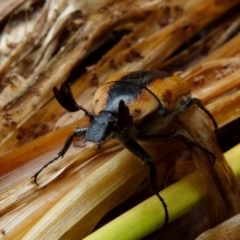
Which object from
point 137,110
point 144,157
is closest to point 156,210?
point 144,157

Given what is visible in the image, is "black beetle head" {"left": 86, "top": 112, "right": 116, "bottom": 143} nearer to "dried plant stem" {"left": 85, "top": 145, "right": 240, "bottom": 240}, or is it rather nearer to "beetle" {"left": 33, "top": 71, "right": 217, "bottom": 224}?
"beetle" {"left": 33, "top": 71, "right": 217, "bottom": 224}

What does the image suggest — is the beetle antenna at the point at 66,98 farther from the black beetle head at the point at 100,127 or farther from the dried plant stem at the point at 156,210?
the dried plant stem at the point at 156,210

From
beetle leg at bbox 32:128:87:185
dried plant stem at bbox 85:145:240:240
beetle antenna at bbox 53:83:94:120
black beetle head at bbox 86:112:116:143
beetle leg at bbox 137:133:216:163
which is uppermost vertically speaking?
beetle antenna at bbox 53:83:94:120

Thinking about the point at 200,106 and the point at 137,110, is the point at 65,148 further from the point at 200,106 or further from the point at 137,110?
the point at 200,106

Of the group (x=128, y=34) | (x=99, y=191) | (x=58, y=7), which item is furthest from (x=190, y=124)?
(x=58, y=7)

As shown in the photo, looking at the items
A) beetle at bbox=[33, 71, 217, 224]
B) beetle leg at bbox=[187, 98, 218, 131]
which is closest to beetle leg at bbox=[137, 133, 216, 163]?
beetle at bbox=[33, 71, 217, 224]

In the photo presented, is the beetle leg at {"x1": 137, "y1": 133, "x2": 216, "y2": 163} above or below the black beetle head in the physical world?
below

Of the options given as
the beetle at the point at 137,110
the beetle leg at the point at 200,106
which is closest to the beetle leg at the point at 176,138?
the beetle at the point at 137,110
